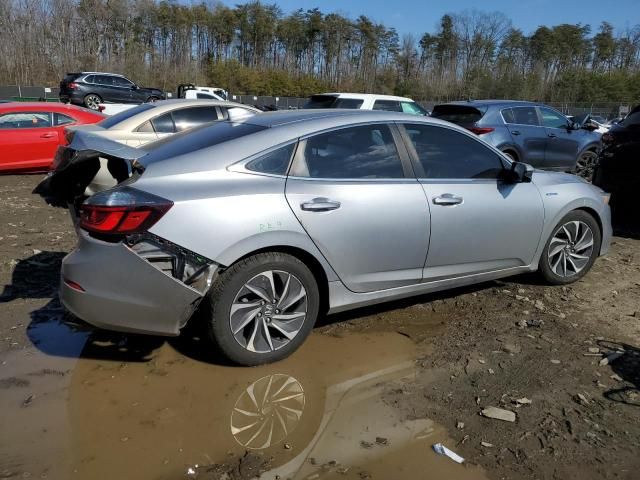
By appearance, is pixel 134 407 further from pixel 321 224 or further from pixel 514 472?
pixel 514 472

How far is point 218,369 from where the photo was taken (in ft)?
11.5

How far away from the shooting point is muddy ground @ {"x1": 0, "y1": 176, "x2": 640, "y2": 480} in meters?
2.68

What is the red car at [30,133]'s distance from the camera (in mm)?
9609

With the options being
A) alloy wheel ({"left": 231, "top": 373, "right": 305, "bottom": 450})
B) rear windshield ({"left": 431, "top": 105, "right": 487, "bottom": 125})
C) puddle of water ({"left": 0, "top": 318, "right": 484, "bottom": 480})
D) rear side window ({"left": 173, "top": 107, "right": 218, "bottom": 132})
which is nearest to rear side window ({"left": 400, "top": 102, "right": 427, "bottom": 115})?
rear windshield ({"left": 431, "top": 105, "right": 487, "bottom": 125})

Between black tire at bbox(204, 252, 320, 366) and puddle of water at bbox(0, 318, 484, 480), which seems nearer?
puddle of water at bbox(0, 318, 484, 480)

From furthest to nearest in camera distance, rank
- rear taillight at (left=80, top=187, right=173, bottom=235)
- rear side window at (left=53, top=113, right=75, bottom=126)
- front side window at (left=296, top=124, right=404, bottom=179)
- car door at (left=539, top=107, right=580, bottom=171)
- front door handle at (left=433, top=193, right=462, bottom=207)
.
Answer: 1. car door at (left=539, top=107, right=580, bottom=171)
2. rear side window at (left=53, top=113, right=75, bottom=126)
3. front door handle at (left=433, top=193, right=462, bottom=207)
4. front side window at (left=296, top=124, right=404, bottom=179)
5. rear taillight at (left=80, top=187, right=173, bottom=235)

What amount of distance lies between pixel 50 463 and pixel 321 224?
1.95m

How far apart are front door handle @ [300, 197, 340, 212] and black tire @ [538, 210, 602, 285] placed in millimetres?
2277

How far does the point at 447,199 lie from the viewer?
4.05m

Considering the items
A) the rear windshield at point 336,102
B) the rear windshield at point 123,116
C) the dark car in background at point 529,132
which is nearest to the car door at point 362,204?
the rear windshield at point 123,116

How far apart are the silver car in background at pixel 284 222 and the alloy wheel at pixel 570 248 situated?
0.40 m

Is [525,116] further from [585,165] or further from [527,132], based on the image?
[585,165]

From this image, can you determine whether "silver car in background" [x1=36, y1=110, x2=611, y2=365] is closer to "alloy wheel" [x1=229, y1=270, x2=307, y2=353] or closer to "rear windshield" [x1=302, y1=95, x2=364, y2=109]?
"alloy wheel" [x1=229, y1=270, x2=307, y2=353]

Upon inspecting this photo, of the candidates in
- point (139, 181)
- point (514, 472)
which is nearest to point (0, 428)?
point (139, 181)
